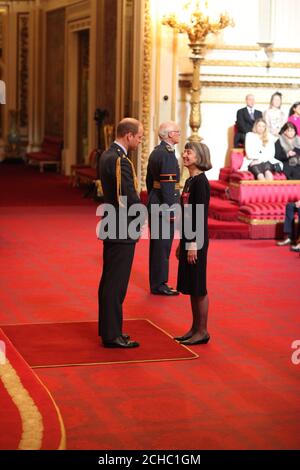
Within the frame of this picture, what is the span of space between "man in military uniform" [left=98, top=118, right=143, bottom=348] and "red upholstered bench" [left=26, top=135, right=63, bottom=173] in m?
16.4

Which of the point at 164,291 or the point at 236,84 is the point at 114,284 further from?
the point at 236,84

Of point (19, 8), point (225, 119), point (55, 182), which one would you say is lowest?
point (55, 182)

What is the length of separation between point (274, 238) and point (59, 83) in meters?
12.3

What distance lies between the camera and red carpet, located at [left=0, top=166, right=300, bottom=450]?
17.5 feet

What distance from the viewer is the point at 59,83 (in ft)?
79.0

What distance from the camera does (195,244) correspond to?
23.3ft

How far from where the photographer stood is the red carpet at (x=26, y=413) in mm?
4961

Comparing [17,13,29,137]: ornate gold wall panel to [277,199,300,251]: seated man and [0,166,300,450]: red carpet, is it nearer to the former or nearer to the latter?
[0,166,300,450]: red carpet

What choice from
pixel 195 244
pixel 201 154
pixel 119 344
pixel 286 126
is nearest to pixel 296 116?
pixel 286 126

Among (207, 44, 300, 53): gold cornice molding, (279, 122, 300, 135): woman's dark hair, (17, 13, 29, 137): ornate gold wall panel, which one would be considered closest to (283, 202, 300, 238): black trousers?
(279, 122, 300, 135): woman's dark hair

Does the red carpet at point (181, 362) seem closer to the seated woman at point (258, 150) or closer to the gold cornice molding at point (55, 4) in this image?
the seated woman at point (258, 150)

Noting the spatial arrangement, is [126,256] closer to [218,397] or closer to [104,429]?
[218,397]

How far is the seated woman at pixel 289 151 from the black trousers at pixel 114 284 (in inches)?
298
